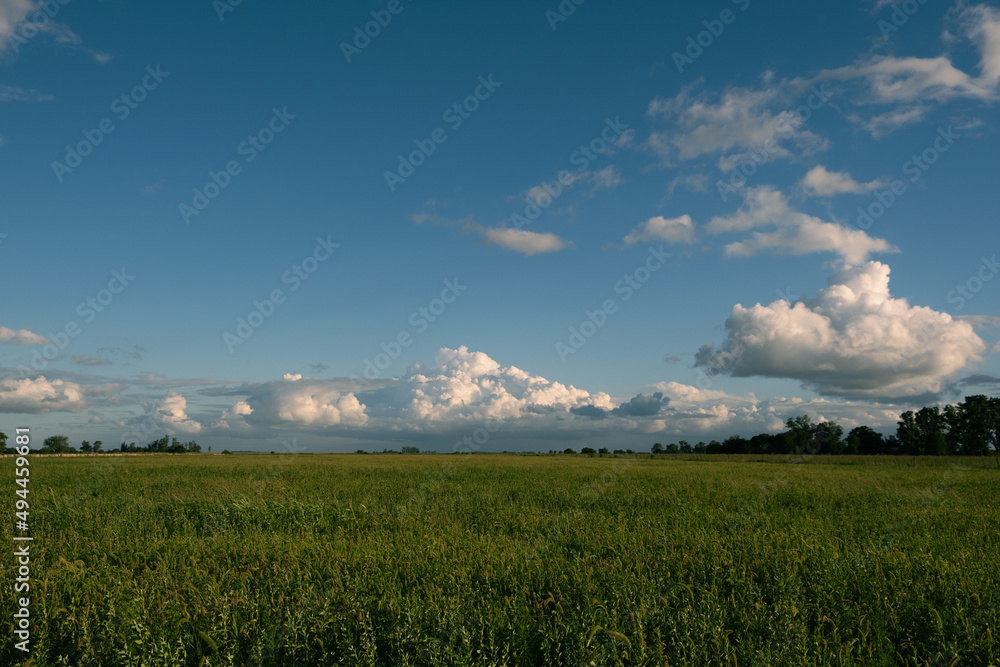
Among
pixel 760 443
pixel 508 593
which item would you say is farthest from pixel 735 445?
pixel 508 593

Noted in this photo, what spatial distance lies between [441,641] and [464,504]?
8404 millimetres

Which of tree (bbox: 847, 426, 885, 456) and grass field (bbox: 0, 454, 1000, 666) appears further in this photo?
tree (bbox: 847, 426, 885, 456)

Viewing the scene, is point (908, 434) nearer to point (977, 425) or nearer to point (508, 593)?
point (977, 425)

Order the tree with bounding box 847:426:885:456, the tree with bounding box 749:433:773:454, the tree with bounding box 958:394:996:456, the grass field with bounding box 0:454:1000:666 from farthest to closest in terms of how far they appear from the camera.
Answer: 1. the tree with bounding box 749:433:773:454
2. the tree with bounding box 847:426:885:456
3. the tree with bounding box 958:394:996:456
4. the grass field with bounding box 0:454:1000:666

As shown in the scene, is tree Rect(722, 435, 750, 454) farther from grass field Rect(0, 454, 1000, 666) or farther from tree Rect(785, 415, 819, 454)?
grass field Rect(0, 454, 1000, 666)

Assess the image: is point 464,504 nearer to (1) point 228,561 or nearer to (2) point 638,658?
(1) point 228,561

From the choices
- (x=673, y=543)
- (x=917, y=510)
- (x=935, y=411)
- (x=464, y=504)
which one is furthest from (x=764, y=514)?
(x=935, y=411)

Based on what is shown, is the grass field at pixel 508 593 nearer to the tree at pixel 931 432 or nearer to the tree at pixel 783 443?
the tree at pixel 931 432

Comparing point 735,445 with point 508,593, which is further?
point 735,445

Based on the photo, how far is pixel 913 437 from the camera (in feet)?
380

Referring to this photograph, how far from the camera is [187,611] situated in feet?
15.5

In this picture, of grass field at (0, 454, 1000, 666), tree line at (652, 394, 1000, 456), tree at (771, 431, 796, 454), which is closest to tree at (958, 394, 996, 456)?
tree line at (652, 394, 1000, 456)

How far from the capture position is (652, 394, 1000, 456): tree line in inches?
4075

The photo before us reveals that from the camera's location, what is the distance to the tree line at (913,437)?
104m
